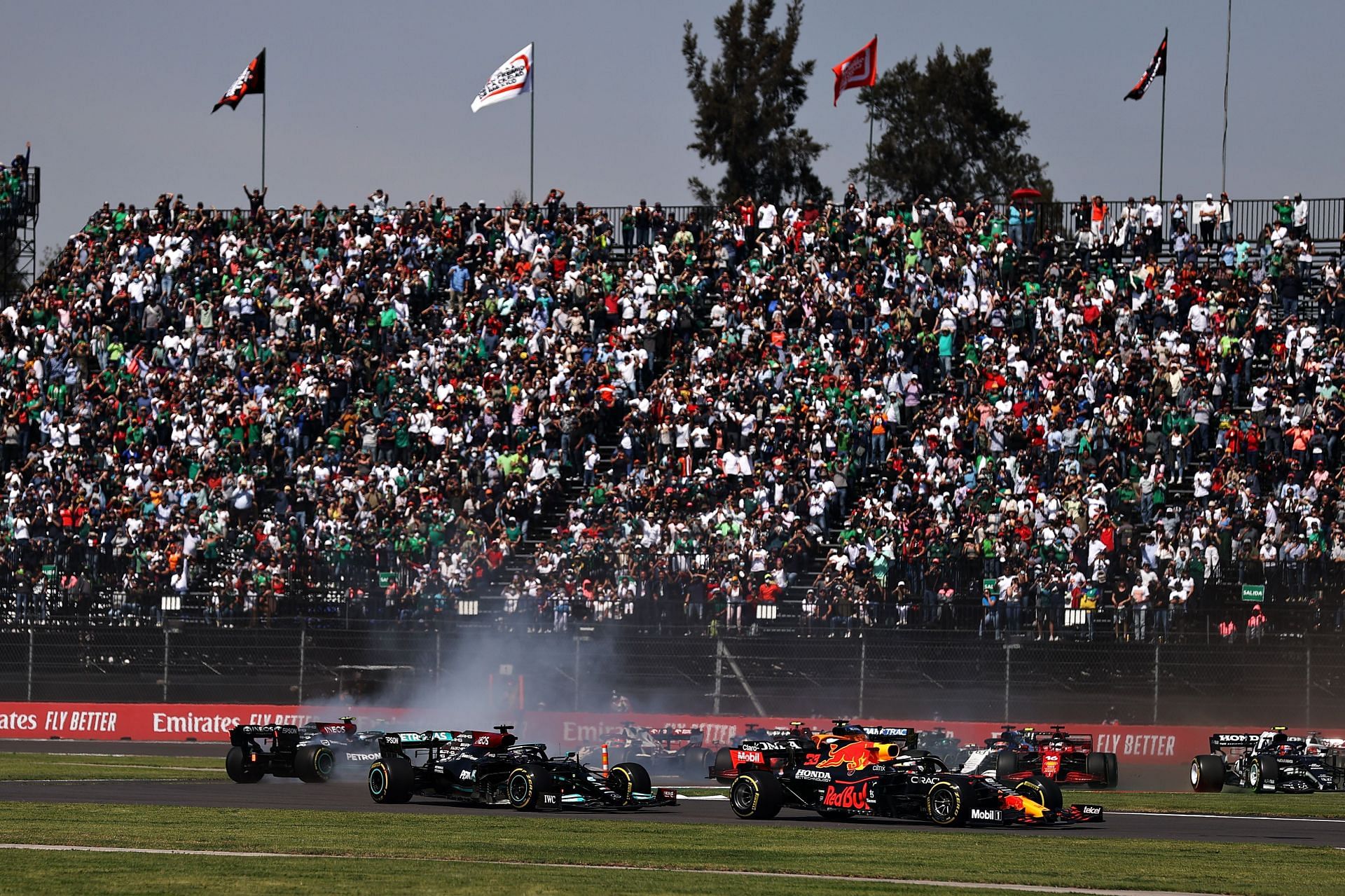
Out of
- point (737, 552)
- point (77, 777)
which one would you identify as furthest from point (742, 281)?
point (77, 777)

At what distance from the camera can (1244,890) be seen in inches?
594

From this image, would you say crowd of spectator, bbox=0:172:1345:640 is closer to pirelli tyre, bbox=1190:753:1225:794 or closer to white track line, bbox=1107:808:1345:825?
pirelli tyre, bbox=1190:753:1225:794

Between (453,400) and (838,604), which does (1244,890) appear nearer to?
(838,604)

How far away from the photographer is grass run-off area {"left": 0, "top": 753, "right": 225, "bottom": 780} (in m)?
26.9

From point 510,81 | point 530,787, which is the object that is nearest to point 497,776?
point 530,787

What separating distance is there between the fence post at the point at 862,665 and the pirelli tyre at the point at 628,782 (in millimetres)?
10613

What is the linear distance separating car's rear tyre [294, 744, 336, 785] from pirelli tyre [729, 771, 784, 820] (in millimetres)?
6993

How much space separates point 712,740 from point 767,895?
59.0 feet

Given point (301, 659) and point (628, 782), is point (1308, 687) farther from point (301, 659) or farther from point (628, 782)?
point (301, 659)

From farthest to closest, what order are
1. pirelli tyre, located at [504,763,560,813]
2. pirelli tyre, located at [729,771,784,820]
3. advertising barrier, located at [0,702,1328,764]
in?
advertising barrier, located at [0,702,1328,764], pirelli tyre, located at [504,763,560,813], pirelli tyre, located at [729,771,784,820]

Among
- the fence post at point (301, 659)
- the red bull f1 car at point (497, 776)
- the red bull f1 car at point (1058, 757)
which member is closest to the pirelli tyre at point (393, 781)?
the red bull f1 car at point (497, 776)

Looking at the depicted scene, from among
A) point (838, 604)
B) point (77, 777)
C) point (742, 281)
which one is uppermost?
point (742, 281)

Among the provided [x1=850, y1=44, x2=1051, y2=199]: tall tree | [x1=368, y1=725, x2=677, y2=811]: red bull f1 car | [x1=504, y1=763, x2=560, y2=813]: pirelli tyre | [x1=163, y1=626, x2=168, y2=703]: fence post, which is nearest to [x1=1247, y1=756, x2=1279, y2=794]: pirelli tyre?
[x1=368, y1=725, x2=677, y2=811]: red bull f1 car

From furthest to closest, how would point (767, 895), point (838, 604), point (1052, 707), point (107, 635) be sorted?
point (107, 635) → point (838, 604) → point (1052, 707) → point (767, 895)
